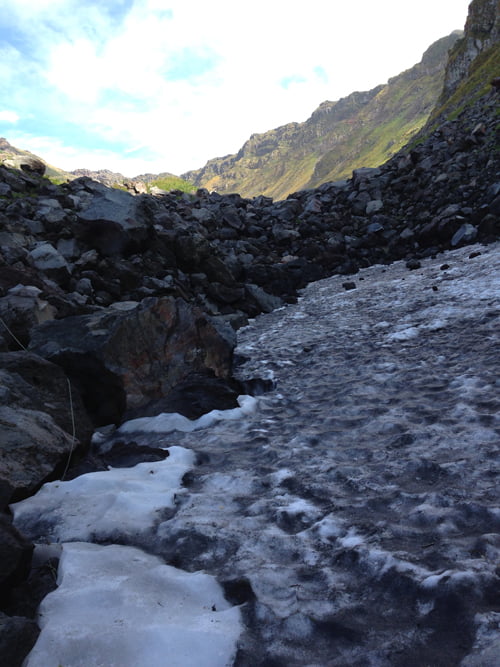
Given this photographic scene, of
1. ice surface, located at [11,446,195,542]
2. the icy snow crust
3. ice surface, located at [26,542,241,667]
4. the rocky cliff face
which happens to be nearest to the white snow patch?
the icy snow crust

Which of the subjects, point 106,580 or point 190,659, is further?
point 106,580

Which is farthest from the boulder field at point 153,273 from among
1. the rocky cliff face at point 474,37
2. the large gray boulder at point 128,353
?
the rocky cliff face at point 474,37

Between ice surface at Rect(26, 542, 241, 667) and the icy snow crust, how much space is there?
0.9 inches

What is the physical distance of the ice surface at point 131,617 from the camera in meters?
2.18

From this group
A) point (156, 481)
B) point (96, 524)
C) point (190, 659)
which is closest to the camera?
point (190, 659)

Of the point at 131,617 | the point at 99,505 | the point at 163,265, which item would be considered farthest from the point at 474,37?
the point at 131,617

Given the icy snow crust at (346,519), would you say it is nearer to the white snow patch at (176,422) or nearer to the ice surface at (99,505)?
the ice surface at (99,505)

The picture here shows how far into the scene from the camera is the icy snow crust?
2.33 m

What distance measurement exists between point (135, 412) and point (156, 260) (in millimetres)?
10505

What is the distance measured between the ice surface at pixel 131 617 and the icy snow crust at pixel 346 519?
0.9 inches

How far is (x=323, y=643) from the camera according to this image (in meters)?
2.32

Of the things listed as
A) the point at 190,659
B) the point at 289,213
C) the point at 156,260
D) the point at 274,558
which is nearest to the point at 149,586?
the point at 190,659

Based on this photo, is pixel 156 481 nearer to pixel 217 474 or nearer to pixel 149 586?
pixel 217 474

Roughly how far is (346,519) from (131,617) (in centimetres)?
177
